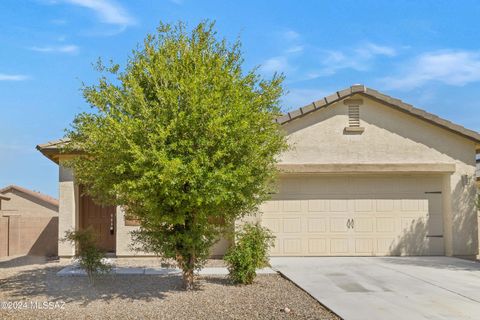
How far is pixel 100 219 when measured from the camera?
707 inches

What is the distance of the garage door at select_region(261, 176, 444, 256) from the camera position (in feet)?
55.4

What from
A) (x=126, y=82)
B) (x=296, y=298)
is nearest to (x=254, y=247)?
(x=296, y=298)

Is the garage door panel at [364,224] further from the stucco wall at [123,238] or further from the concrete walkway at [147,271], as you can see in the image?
the stucco wall at [123,238]

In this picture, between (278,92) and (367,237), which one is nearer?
(278,92)

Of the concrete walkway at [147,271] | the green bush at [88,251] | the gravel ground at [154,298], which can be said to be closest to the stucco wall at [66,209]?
the concrete walkway at [147,271]

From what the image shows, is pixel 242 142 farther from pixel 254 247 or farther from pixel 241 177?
pixel 254 247

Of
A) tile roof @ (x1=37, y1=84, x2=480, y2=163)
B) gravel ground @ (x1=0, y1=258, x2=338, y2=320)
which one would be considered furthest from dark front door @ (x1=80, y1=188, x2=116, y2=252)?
gravel ground @ (x1=0, y1=258, x2=338, y2=320)

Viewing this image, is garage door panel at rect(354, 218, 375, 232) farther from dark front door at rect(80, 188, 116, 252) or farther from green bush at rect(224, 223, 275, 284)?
dark front door at rect(80, 188, 116, 252)

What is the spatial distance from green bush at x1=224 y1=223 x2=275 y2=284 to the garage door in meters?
4.69

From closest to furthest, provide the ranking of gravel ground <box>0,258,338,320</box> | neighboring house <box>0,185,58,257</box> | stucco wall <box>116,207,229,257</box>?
gravel ground <box>0,258,338,320</box> → stucco wall <box>116,207,229,257</box> → neighboring house <box>0,185,58,257</box>

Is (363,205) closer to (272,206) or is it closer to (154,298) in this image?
(272,206)

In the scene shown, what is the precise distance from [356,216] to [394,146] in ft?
7.92

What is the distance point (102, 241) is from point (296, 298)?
9.28 m

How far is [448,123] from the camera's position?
17062mm
